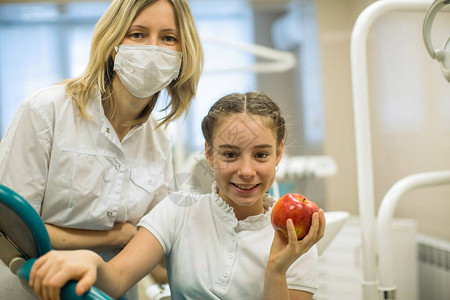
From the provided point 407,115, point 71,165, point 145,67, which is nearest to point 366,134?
point 145,67

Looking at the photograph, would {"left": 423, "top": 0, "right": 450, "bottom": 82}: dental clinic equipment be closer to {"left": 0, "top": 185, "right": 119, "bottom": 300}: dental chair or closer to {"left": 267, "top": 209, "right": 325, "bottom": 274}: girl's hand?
{"left": 267, "top": 209, "right": 325, "bottom": 274}: girl's hand

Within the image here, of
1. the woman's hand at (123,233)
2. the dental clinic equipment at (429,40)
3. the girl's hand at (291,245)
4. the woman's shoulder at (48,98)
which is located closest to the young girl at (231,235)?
the girl's hand at (291,245)

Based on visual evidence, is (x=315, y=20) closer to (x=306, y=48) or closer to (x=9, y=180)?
(x=306, y=48)

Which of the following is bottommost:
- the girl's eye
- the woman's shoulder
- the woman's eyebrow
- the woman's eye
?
the woman's eyebrow

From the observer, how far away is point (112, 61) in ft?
3.16

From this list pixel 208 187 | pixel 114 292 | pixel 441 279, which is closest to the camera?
pixel 114 292

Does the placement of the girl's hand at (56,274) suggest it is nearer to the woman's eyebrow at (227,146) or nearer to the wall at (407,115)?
the woman's eyebrow at (227,146)

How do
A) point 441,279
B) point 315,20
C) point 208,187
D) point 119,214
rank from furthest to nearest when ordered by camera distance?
point 315,20 < point 441,279 < point 119,214 < point 208,187

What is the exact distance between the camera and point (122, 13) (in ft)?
2.86

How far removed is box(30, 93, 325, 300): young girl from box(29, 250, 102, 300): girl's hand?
53mm

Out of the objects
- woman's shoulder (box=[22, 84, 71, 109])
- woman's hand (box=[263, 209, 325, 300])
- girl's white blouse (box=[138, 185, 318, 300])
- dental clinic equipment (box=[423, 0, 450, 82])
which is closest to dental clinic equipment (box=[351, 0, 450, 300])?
dental clinic equipment (box=[423, 0, 450, 82])

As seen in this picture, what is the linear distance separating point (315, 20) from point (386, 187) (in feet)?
5.76

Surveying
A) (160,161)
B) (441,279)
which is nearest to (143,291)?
(160,161)

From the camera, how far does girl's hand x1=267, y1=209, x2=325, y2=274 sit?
2.14 ft
